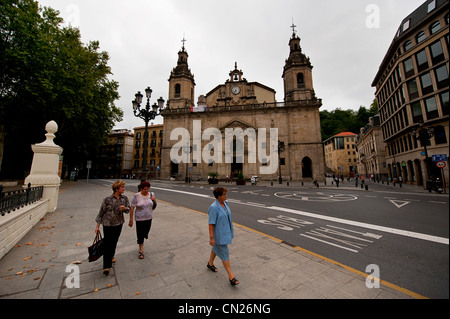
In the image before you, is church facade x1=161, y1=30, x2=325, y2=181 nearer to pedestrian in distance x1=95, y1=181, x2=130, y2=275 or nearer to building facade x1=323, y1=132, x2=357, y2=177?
pedestrian in distance x1=95, y1=181, x2=130, y2=275

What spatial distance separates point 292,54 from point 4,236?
148 feet

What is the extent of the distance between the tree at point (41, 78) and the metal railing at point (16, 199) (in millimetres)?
11797

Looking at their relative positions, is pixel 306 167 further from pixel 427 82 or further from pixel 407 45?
pixel 427 82

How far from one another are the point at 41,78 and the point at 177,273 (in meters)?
18.9

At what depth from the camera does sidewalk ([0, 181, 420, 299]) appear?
8.64ft

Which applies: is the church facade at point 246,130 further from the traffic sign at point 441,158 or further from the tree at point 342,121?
the tree at point 342,121

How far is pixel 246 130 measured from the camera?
36094mm

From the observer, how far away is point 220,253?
3033 mm

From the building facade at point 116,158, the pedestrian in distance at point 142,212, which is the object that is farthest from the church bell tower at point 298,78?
the building facade at point 116,158

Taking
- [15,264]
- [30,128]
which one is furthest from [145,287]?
[30,128]

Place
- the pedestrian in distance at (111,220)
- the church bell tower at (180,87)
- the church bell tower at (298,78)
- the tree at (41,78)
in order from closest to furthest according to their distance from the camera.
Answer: the pedestrian in distance at (111,220) < the tree at (41,78) < the church bell tower at (298,78) < the church bell tower at (180,87)

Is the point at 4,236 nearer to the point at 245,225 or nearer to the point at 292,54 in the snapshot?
the point at 245,225

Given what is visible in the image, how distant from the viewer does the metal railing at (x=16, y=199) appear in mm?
4379

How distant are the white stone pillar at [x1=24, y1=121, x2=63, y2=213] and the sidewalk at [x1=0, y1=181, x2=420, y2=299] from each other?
3466 millimetres
